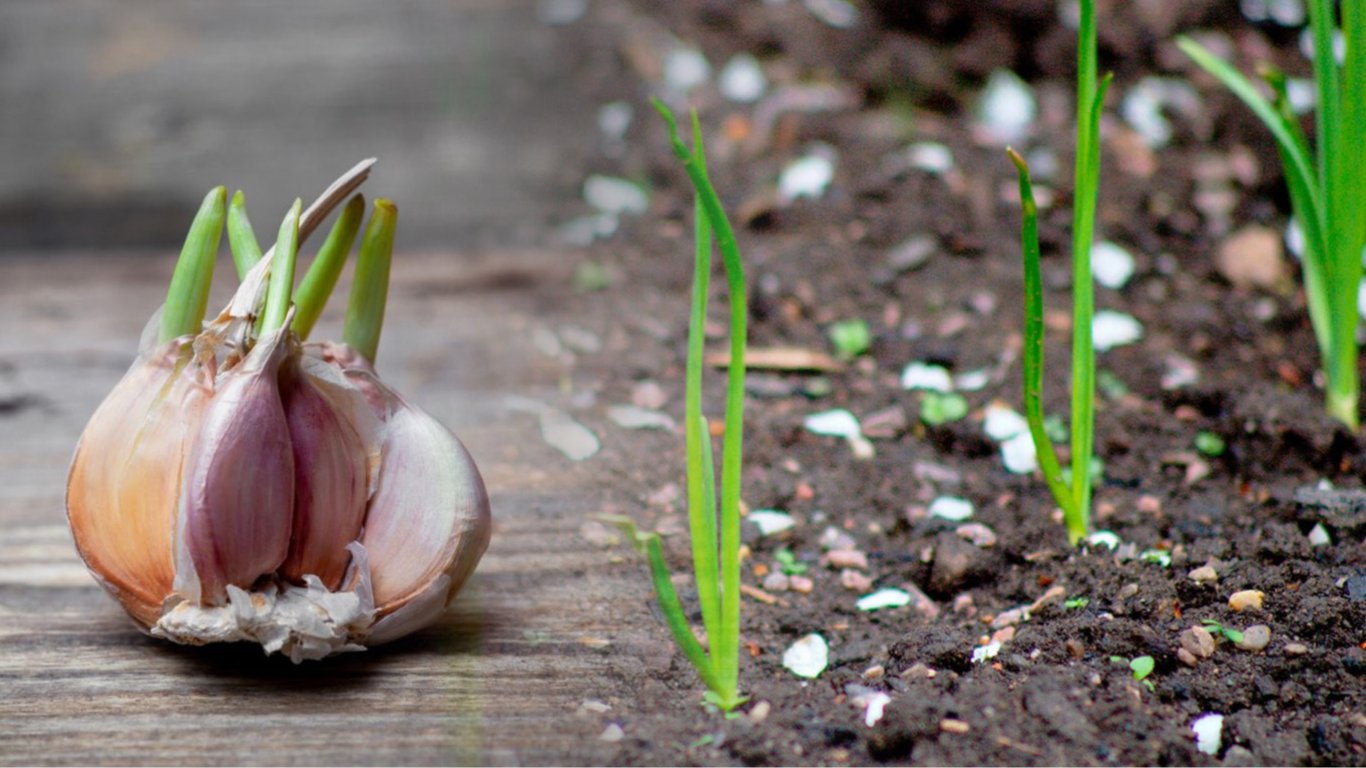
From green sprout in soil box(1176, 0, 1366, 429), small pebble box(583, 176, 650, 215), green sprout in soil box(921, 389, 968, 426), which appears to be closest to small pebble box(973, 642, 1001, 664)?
green sprout in soil box(921, 389, 968, 426)

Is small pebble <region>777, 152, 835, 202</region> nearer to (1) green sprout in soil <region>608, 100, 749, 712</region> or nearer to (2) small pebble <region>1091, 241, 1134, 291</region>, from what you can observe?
(2) small pebble <region>1091, 241, 1134, 291</region>

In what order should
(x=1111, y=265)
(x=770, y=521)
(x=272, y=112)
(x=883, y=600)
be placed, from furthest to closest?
(x=272, y=112) → (x=1111, y=265) → (x=770, y=521) → (x=883, y=600)

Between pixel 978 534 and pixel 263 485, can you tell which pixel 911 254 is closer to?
pixel 978 534

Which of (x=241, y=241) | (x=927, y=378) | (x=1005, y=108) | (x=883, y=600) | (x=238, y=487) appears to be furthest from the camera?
(x=1005, y=108)

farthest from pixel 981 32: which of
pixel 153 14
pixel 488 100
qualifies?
pixel 153 14

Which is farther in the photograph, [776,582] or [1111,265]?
[1111,265]

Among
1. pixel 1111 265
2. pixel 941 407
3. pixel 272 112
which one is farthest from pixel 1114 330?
pixel 272 112
